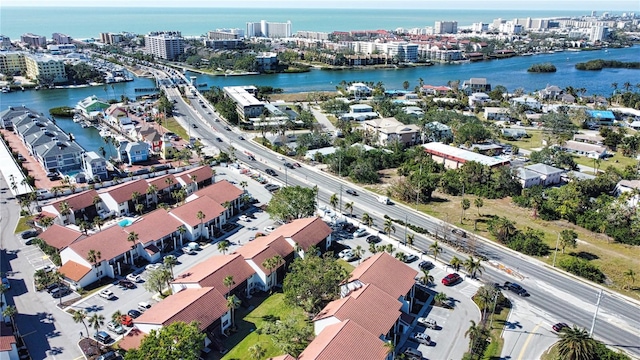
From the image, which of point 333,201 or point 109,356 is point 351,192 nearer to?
point 333,201

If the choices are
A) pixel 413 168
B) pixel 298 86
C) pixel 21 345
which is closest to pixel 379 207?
pixel 413 168

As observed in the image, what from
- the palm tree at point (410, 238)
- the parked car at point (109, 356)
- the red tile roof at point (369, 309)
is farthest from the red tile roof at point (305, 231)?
the parked car at point (109, 356)

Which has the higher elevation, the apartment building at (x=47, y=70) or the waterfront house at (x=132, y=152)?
the apartment building at (x=47, y=70)

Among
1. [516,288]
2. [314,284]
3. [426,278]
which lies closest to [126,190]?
[314,284]

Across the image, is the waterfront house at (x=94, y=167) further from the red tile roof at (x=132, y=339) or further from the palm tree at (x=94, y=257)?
the red tile roof at (x=132, y=339)

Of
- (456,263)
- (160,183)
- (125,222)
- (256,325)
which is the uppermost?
(160,183)
